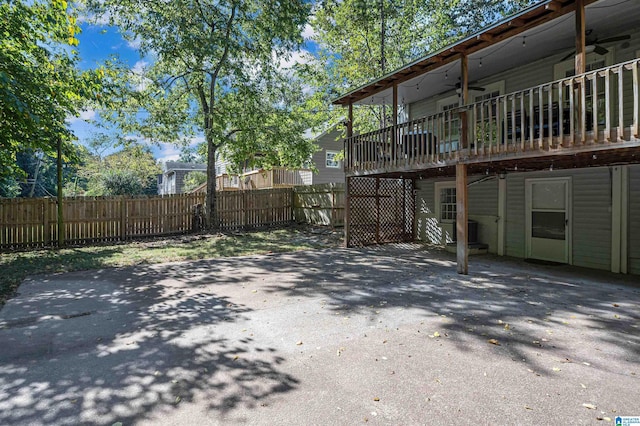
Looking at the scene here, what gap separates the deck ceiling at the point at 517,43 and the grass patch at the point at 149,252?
16.9 ft

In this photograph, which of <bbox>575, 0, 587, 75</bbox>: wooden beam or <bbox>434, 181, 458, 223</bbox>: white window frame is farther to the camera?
<bbox>434, 181, 458, 223</bbox>: white window frame

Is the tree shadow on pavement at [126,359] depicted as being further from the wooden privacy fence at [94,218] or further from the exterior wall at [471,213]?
the exterior wall at [471,213]

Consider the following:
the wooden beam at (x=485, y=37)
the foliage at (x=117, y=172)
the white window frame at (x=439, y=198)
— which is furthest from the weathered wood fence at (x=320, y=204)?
the foliage at (x=117, y=172)

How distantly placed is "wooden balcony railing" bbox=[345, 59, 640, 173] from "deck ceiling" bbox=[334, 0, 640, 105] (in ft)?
3.12

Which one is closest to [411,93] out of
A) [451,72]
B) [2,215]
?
[451,72]

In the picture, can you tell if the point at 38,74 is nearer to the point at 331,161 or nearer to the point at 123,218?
the point at 123,218

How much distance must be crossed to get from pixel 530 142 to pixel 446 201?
17.9 ft

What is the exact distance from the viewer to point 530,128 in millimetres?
5844

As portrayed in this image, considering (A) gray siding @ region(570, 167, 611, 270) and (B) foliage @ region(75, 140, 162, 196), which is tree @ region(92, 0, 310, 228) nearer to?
(A) gray siding @ region(570, 167, 611, 270)

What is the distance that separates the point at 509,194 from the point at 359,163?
4.11 metres

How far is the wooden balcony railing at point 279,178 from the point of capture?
20594 mm

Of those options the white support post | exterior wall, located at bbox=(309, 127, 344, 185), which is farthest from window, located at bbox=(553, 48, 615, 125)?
exterior wall, located at bbox=(309, 127, 344, 185)

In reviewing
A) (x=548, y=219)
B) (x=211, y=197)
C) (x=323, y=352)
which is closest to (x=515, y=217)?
(x=548, y=219)

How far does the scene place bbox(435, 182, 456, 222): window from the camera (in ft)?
36.1
